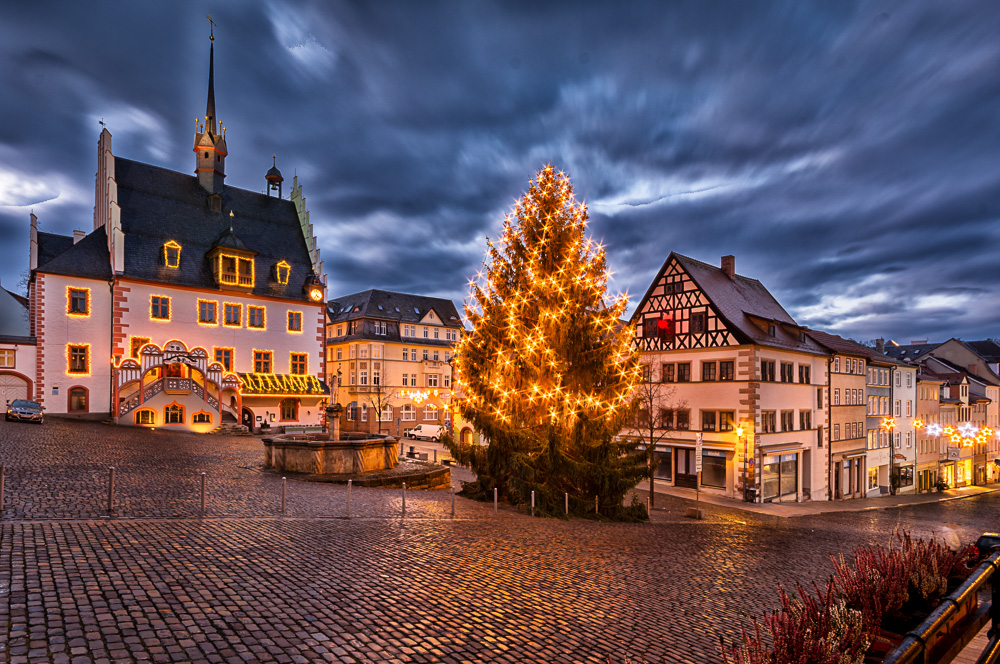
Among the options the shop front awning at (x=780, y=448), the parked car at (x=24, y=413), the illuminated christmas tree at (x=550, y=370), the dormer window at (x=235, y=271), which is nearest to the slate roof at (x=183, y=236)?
the dormer window at (x=235, y=271)

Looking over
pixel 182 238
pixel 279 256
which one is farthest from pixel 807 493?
pixel 182 238

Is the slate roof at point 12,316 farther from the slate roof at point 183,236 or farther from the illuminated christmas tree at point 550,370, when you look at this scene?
the illuminated christmas tree at point 550,370

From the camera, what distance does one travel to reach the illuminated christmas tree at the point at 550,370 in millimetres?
17797

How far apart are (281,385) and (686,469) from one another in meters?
28.6

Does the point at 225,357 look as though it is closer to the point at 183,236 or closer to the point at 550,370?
the point at 183,236

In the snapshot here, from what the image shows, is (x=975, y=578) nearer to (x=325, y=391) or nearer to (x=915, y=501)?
(x=325, y=391)

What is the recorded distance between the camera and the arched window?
3516 centimetres

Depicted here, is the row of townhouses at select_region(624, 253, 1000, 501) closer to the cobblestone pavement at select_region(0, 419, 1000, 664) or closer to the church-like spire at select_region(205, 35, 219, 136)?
the cobblestone pavement at select_region(0, 419, 1000, 664)

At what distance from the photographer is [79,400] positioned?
116 ft

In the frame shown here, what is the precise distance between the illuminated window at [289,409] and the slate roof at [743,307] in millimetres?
26357

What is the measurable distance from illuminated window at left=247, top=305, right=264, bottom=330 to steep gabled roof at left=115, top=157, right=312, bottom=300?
1.32 meters

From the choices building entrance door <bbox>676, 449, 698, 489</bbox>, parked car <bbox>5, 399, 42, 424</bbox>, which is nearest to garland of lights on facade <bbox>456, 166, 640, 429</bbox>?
building entrance door <bbox>676, 449, 698, 489</bbox>

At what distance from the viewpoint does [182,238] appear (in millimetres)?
40812

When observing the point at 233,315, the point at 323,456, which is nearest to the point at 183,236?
the point at 233,315
